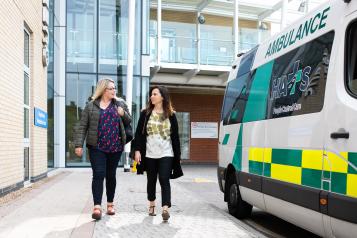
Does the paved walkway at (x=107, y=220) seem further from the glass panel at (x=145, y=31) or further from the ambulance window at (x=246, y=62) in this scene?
the glass panel at (x=145, y=31)

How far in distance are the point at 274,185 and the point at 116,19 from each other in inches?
554

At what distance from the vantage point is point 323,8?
14.7 ft

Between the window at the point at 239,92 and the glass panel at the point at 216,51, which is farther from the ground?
Answer: the glass panel at the point at 216,51

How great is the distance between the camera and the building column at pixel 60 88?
55.3 ft

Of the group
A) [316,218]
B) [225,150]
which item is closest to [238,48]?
[225,150]

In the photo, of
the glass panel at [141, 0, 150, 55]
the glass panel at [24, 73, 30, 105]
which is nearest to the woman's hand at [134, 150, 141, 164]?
the glass panel at [24, 73, 30, 105]

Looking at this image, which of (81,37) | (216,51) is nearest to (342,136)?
(81,37)

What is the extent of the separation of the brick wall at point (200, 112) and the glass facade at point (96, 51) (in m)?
8.46

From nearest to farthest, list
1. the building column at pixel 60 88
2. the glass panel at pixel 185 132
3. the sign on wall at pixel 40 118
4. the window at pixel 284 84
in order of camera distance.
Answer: the window at pixel 284 84
the sign on wall at pixel 40 118
the building column at pixel 60 88
the glass panel at pixel 185 132

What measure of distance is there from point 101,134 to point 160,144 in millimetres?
754

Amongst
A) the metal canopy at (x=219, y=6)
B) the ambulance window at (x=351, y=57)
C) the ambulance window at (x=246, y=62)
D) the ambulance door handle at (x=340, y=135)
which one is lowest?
the ambulance door handle at (x=340, y=135)

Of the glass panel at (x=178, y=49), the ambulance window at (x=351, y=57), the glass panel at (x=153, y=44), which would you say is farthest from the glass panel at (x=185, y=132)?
the ambulance window at (x=351, y=57)

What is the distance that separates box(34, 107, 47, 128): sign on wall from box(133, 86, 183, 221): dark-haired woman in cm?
588

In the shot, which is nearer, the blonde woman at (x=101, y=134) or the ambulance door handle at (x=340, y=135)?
the ambulance door handle at (x=340, y=135)
